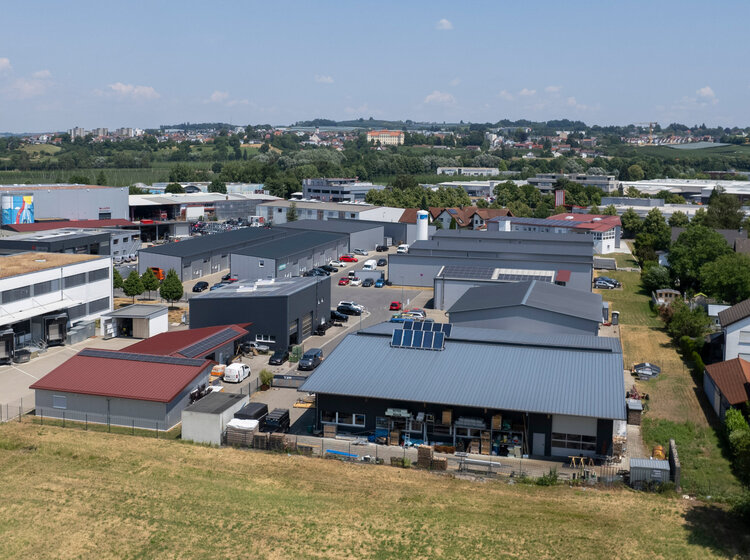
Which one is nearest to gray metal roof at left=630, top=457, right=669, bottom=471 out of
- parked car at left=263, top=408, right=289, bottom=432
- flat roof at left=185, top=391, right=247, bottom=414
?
parked car at left=263, top=408, right=289, bottom=432

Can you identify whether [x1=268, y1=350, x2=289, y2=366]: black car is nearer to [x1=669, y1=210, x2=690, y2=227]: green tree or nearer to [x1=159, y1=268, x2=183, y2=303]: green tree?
[x1=159, y1=268, x2=183, y2=303]: green tree

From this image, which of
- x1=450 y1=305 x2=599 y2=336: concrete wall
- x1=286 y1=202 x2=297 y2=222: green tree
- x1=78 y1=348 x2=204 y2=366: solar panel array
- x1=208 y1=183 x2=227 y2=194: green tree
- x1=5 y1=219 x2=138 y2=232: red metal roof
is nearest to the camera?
x1=78 y1=348 x2=204 y2=366: solar panel array

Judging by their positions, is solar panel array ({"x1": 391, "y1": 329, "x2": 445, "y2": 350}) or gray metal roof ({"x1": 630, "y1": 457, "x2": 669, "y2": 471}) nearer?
gray metal roof ({"x1": 630, "y1": 457, "x2": 669, "y2": 471})

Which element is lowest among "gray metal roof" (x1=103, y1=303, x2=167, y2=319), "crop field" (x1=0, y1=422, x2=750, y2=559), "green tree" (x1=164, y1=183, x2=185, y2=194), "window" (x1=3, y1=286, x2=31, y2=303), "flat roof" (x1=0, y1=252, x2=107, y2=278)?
"crop field" (x1=0, y1=422, x2=750, y2=559)

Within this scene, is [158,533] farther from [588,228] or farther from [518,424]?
[588,228]

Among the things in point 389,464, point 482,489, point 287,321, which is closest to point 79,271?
point 287,321

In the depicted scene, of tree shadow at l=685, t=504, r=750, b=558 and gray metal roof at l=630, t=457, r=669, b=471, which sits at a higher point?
gray metal roof at l=630, t=457, r=669, b=471

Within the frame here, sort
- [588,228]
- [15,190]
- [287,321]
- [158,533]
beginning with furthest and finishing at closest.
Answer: [588,228] → [15,190] → [287,321] → [158,533]
